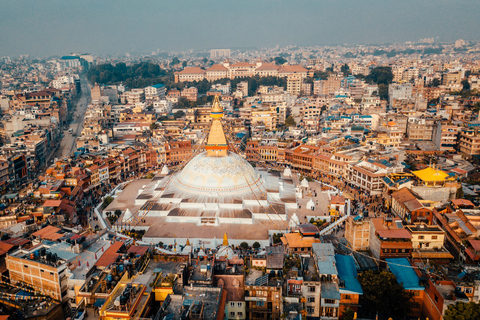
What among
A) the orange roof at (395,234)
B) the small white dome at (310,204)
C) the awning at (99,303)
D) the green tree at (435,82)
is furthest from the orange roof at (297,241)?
the green tree at (435,82)

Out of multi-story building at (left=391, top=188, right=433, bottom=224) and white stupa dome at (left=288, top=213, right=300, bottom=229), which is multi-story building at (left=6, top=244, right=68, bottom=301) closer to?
white stupa dome at (left=288, top=213, right=300, bottom=229)

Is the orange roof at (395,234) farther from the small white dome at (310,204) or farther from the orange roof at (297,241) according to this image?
the small white dome at (310,204)

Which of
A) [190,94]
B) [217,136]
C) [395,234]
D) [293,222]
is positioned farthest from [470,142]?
[190,94]

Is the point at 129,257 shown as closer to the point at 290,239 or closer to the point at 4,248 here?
the point at 4,248

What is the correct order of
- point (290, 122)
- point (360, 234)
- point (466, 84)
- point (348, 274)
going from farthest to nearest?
point (466, 84) < point (290, 122) < point (360, 234) < point (348, 274)

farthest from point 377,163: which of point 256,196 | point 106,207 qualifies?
point 106,207

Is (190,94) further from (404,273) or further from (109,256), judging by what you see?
(404,273)

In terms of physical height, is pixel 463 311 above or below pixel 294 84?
below
